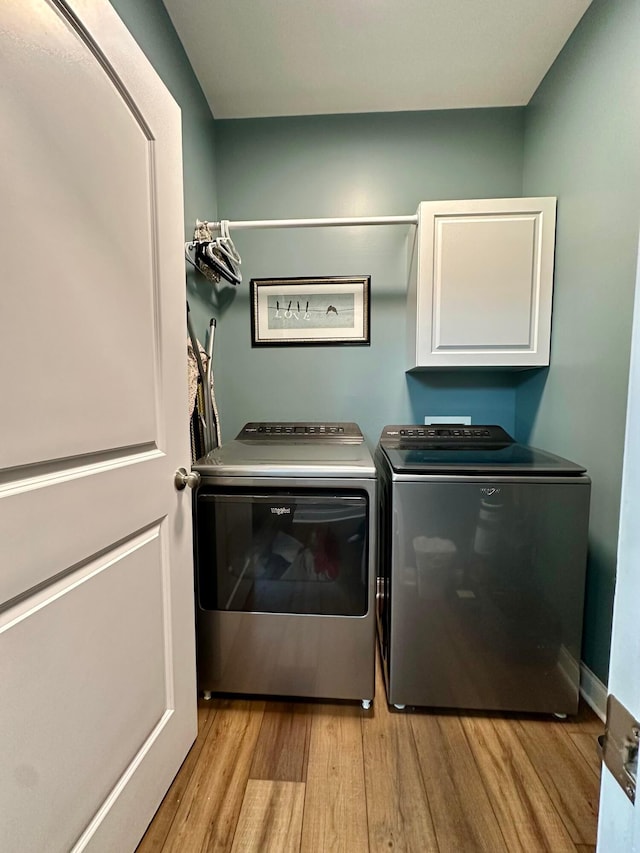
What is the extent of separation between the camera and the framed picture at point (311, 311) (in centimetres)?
198

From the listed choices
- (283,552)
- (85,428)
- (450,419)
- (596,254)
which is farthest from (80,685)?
(596,254)

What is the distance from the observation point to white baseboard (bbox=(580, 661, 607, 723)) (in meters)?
1.32

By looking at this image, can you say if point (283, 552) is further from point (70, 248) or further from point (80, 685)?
point (70, 248)

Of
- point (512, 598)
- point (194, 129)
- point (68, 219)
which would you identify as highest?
point (194, 129)

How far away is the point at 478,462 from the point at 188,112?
6.33 ft

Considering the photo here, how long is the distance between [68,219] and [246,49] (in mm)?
1510

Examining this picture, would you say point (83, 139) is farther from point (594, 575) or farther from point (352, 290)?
point (594, 575)

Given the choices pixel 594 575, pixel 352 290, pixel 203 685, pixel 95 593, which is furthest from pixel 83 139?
pixel 594 575

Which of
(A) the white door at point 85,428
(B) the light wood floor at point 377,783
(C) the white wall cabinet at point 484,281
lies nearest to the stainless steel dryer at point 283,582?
(B) the light wood floor at point 377,783

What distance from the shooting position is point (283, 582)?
4.37ft

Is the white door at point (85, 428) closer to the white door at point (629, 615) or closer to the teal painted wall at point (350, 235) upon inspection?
the white door at point (629, 615)

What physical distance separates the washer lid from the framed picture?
740 millimetres

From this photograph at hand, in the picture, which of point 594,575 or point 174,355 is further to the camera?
point 594,575

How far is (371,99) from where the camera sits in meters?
1.79
